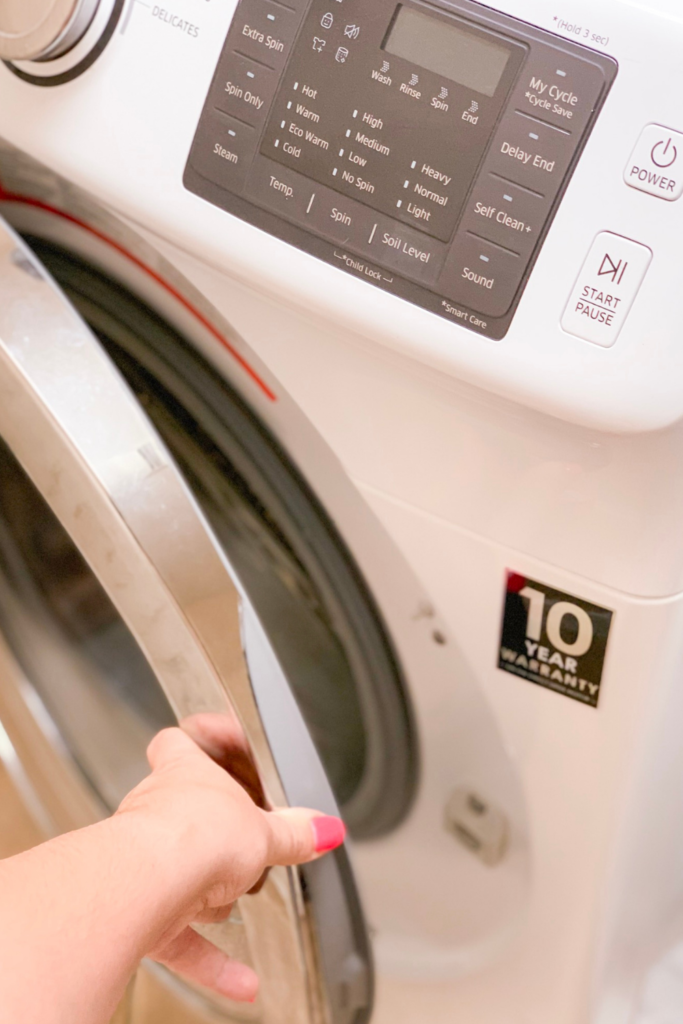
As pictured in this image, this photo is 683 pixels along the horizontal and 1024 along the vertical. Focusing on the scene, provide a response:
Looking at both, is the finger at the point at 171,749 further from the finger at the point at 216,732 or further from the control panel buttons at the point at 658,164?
the control panel buttons at the point at 658,164

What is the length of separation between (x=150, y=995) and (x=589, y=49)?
0.73 meters

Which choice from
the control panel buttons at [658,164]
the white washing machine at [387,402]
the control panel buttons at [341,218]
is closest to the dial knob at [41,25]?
the white washing machine at [387,402]

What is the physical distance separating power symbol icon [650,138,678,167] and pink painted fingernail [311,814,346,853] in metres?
0.31

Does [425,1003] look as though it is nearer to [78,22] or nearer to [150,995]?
[150,995]

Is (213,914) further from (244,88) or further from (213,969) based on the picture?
(244,88)

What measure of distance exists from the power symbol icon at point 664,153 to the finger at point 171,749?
303 mm

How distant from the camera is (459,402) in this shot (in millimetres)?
366

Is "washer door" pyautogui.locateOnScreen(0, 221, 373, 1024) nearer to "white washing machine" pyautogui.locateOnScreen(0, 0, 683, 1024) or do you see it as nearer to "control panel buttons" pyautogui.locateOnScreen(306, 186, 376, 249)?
"white washing machine" pyautogui.locateOnScreen(0, 0, 683, 1024)

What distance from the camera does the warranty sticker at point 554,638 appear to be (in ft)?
1.31

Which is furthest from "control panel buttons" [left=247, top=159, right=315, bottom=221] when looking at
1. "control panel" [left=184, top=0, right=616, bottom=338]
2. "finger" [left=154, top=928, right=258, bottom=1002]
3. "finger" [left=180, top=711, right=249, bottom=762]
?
"finger" [left=154, top=928, right=258, bottom=1002]

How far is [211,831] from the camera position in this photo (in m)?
0.35

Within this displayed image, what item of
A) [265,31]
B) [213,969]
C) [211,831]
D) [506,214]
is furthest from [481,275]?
[213,969]

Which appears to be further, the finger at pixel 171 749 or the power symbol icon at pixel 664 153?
the finger at pixel 171 749

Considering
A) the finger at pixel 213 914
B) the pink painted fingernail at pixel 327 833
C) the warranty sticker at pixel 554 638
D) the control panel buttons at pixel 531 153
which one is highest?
the control panel buttons at pixel 531 153
